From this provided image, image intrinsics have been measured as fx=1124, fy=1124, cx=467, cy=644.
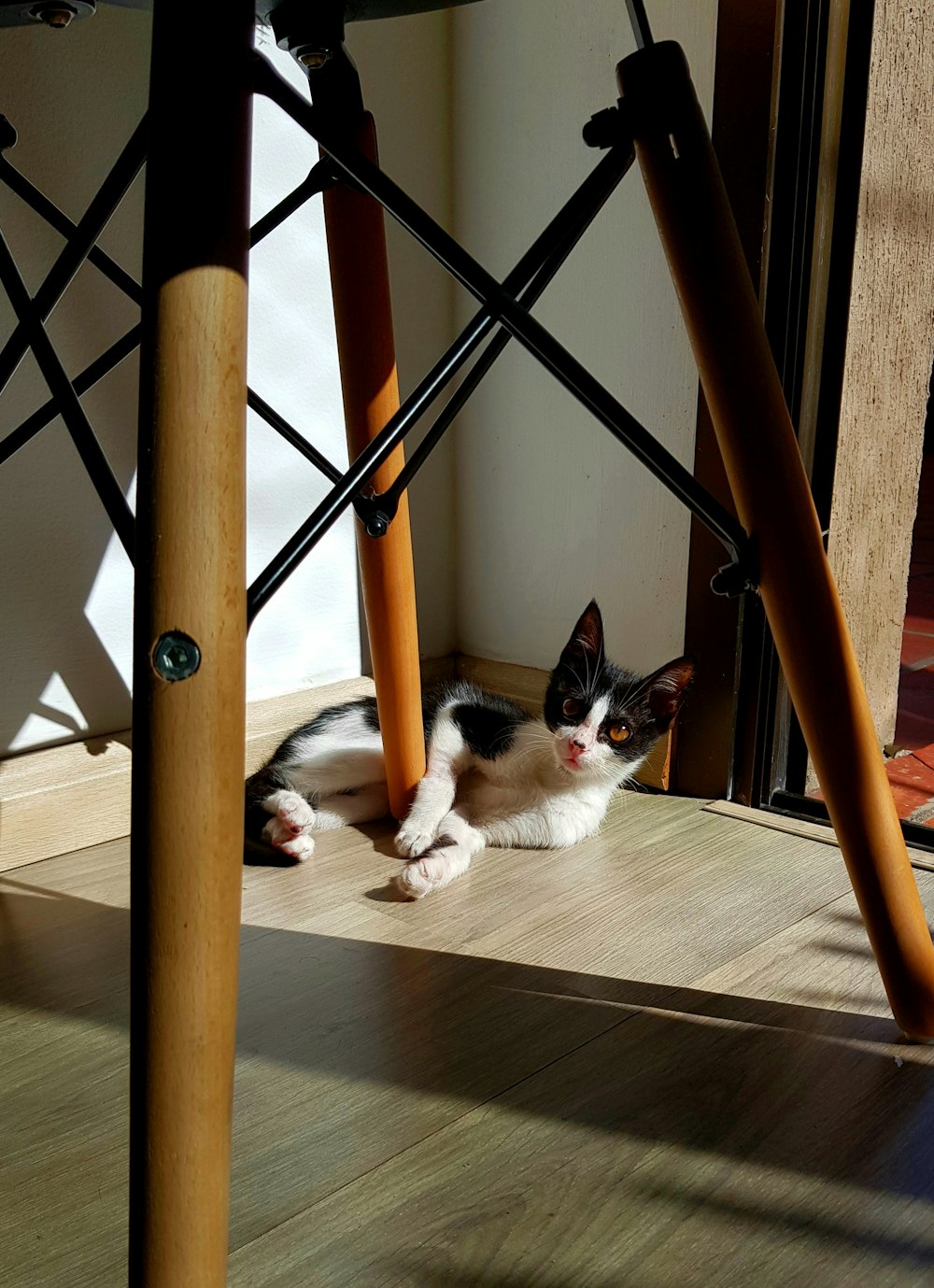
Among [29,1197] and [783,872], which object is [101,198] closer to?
[29,1197]

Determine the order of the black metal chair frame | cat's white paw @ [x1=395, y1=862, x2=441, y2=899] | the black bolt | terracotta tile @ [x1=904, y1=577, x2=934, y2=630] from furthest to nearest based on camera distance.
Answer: terracotta tile @ [x1=904, y1=577, x2=934, y2=630] → cat's white paw @ [x1=395, y1=862, x2=441, y2=899] → the black metal chair frame → the black bolt

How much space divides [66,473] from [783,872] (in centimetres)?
80

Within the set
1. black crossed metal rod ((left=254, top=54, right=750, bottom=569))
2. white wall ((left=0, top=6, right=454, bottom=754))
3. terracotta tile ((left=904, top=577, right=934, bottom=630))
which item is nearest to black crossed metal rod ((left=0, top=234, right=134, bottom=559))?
black crossed metal rod ((left=254, top=54, right=750, bottom=569))

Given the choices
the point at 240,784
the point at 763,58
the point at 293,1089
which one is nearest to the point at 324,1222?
the point at 293,1089

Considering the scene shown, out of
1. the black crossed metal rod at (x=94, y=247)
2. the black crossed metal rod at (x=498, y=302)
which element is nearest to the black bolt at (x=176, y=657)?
the black crossed metal rod at (x=498, y=302)

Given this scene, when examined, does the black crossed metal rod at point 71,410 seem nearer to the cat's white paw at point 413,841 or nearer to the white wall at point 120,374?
the white wall at point 120,374

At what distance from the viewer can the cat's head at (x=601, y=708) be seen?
1174 mm

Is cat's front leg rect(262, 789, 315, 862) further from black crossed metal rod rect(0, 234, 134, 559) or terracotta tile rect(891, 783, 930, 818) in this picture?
terracotta tile rect(891, 783, 930, 818)

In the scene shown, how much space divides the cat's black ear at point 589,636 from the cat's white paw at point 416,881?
32 cm

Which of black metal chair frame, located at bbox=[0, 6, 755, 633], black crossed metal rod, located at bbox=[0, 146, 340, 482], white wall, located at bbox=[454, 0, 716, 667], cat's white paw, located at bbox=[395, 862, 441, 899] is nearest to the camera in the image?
black metal chair frame, located at bbox=[0, 6, 755, 633]

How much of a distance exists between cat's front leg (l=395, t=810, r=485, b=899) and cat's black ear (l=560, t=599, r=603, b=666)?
220 millimetres

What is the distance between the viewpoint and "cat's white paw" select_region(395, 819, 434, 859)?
1.09 metres

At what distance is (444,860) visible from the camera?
1.03m

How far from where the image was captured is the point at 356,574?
4.56 feet
